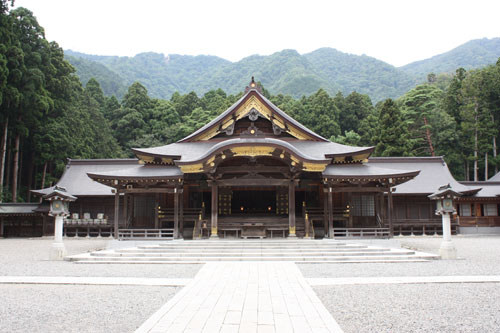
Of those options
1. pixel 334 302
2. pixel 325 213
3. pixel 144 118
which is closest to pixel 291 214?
pixel 325 213

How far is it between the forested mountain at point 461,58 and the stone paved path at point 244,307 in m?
103

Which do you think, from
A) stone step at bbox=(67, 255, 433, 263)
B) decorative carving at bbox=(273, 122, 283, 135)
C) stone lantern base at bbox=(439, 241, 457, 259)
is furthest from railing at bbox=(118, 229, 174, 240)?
stone lantern base at bbox=(439, 241, 457, 259)

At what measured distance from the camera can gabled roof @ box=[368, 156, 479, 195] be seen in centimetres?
2471

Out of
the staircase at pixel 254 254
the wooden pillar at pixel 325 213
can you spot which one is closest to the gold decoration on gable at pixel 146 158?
the staircase at pixel 254 254

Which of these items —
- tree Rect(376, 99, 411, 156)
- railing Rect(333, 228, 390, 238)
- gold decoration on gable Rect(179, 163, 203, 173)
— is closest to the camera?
gold decoration on gable Rect(179, 163, 203, 173)

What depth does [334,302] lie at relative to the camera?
6.83m

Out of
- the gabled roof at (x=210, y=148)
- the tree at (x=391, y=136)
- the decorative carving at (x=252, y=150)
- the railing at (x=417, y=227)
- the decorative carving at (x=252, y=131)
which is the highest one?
the tree at (x=391, y=136)

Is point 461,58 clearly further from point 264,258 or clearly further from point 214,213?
point 264,258

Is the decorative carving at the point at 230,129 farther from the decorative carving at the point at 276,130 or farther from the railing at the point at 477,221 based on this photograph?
the railing at the point at 477,221

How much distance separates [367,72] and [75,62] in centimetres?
6780

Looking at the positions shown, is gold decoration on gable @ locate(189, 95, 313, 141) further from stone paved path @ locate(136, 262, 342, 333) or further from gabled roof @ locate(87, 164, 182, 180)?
stone paved path @ locate(136, 262, 342, 333)

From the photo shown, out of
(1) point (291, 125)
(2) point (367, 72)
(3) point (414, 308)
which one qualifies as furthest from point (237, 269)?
(2) point (367, 72)

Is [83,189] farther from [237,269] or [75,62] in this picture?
[75,62]

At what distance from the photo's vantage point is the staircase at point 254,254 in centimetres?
1248
